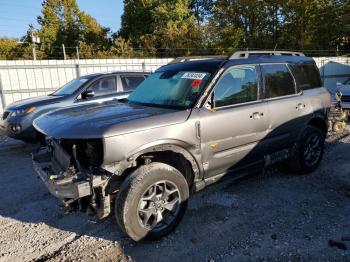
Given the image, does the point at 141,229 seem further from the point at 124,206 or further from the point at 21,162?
the point at 21,162

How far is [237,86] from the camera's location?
4430 mm

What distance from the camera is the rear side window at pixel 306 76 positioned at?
5.36 metres

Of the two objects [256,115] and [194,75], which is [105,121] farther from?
[256,115]

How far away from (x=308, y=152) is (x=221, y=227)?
7.71 feet

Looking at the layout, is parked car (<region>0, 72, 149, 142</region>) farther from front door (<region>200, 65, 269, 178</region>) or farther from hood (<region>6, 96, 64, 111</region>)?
front door (<region>200, 65, 269, 178</region>)

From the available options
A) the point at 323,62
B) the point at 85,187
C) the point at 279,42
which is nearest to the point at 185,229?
the point at 85,187

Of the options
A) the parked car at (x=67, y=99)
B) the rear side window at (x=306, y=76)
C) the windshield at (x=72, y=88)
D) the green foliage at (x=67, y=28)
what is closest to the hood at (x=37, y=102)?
the parked car at (x=67, y=99)

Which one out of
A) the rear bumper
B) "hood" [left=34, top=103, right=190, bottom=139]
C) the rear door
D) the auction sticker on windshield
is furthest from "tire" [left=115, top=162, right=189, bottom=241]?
the rear door

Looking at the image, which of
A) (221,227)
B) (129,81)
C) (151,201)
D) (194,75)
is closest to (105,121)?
(151,201)

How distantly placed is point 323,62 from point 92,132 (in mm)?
18786

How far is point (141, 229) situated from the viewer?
141 inches

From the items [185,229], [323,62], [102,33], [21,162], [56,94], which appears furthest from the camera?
[102,33]

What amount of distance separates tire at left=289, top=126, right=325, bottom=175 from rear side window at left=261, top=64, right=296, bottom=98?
748 mm

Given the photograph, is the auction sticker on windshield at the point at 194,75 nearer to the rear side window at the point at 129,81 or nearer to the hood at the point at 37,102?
the hood at the point at 37,102
